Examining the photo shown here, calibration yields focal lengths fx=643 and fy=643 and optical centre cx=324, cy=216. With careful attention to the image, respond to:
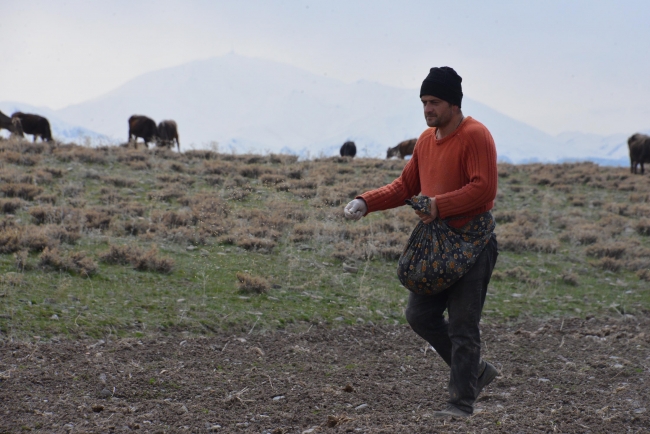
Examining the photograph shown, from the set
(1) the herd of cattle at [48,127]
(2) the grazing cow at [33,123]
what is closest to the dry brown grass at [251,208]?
(1) the herd of cattle at [48,127]

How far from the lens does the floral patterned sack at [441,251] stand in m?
3.93

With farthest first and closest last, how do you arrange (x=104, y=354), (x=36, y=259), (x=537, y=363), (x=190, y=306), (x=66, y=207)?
(x=66, y=207) < (x=36, y=259) < (x=190, y=306) < (x=537, y=363) < (x=104, y=354)

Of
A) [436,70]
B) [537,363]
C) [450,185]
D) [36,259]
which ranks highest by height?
[436,70]

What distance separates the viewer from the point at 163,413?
14.4 ft

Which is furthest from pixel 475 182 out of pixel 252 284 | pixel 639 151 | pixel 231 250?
pixel 639 151

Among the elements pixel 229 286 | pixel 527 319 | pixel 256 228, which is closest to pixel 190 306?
pixel 229 286

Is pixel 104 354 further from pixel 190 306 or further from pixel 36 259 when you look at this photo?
pixel 36 259

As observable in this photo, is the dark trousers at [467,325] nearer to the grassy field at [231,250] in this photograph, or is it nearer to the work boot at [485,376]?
the work boot at [485,376]

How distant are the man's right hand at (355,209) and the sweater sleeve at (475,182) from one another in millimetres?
596

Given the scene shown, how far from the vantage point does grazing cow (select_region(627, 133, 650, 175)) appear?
23.4 m

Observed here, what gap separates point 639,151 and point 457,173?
73.6 feet

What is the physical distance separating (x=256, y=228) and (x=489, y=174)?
21.4 feet

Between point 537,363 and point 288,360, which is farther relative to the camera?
point 537,363

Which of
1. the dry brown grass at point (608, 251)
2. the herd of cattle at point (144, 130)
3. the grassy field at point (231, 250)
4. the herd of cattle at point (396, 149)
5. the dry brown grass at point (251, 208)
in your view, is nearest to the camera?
the grassy field at point (231, 250)
